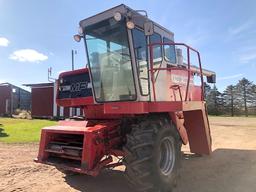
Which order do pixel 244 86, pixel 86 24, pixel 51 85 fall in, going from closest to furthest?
pixel 86 24 → pixel 51 85 → pixel 244 86

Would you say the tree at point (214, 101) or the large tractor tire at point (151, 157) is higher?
the tree at point (214, 101)

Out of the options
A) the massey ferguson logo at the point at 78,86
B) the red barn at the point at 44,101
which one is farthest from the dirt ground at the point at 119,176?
the red barn at the point at 44,101

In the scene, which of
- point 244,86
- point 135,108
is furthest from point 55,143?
point 244,86

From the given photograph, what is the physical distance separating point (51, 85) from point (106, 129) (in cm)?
2688

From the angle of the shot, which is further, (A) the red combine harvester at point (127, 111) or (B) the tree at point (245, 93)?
(B) the tree at point (245, 93)

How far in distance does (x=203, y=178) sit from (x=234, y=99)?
130 feet

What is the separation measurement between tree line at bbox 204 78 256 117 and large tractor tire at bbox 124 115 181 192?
126ft

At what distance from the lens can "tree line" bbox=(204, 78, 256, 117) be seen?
143ft

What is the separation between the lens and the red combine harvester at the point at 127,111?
5.65 meters

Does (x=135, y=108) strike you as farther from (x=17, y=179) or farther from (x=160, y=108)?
(x=17, y=179)

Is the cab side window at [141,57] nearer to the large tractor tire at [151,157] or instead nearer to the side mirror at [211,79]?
the large tractor tire at [151,157]

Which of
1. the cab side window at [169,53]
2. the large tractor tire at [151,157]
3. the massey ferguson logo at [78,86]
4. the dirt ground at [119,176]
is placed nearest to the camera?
the large tractor tire at [151,157]

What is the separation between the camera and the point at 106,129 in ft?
20.4

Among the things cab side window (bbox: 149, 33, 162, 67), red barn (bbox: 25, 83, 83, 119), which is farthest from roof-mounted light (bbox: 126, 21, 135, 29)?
red barn (bbox: 25, 83, 83, 119)
